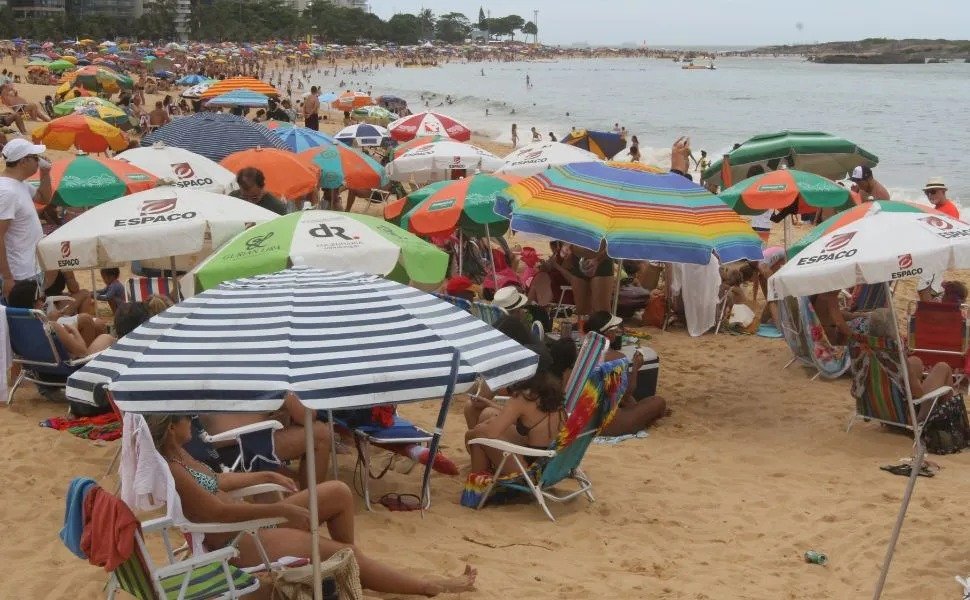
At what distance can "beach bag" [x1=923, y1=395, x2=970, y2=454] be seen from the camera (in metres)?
6.21

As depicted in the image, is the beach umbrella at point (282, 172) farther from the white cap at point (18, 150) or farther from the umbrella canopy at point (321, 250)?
the umbrella canopy at point (321, 250)

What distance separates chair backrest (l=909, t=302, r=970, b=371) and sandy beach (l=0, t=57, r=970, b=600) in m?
0.67

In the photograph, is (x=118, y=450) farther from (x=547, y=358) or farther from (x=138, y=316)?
(x=547, y=358)

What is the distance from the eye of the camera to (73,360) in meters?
6.43

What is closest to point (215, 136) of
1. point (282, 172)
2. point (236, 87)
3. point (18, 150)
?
point (282, 172)

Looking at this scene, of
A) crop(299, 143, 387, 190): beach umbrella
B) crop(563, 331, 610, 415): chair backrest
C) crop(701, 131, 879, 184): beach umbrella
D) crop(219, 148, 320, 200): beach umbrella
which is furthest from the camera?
crop(299, 143, 387, 190): beach umbrella

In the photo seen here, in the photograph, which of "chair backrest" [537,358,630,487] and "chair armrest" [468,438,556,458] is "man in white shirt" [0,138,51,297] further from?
"chair backrest" [537,358,630,487]

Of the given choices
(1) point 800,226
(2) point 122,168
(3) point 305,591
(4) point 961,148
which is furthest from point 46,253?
(4) point 961,148

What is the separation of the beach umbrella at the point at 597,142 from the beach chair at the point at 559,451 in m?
10.7

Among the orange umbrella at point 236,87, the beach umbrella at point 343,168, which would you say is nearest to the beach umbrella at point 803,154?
the beach umbrella at point 343,168

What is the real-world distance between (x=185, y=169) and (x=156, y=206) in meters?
2.67

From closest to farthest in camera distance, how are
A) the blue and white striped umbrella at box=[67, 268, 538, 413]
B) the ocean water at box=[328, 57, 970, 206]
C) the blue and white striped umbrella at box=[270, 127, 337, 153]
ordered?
the blue and white striped umbrella at box=[67, 268, 538, 413]
the blue and white striped umbrella at box=[270, 127, 337, 153]
the ocean water at box=[328, 57, 970, 206]

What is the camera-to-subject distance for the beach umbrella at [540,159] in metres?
11.3

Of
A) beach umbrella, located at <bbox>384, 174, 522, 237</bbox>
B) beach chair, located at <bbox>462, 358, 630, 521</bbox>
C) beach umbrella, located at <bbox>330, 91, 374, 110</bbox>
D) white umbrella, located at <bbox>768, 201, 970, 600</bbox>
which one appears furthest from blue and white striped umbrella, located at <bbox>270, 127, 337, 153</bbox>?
beach umbrella, located at <bbox>330, 91, 374, 110</bbox>
